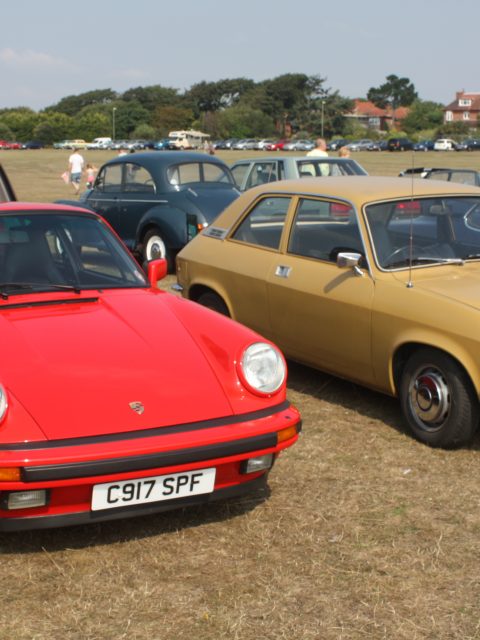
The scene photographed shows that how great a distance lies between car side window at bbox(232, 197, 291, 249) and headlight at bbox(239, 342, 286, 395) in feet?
7.35

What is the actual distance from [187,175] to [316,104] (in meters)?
118

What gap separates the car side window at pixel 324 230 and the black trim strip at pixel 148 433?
197 cm

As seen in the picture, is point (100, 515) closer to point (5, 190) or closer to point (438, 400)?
point (438, 400)

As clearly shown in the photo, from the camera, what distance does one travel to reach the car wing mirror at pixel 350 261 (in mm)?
5453

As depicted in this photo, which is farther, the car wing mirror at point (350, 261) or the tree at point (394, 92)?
the tree at point (394, 92)

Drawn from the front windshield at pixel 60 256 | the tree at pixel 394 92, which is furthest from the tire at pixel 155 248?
the tree at pixel 394 92

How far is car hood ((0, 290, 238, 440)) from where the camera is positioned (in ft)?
11.8

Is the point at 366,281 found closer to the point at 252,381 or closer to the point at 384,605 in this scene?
the point at 252,381

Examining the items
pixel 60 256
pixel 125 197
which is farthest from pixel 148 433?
pixel 125 197

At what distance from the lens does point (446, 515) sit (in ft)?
13.8

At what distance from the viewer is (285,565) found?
3664 mm

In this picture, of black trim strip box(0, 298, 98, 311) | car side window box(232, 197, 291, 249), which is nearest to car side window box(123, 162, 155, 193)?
car side window box(232, 197, 291, 249)

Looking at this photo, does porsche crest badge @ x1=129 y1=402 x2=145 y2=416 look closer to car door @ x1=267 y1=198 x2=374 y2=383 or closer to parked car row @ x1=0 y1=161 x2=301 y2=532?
parked car row @ x1=0 y1=161 x2=301 y2=532

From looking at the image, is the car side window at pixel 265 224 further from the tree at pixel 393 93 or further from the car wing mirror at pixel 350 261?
the tree at pixel 393 93
